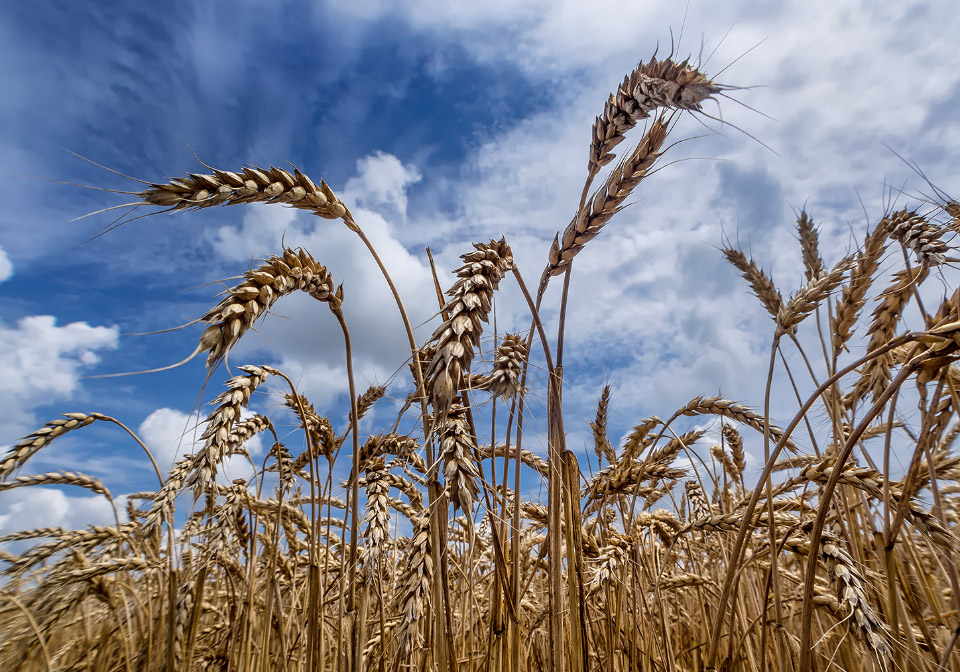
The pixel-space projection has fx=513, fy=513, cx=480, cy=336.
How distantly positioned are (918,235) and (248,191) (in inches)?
142

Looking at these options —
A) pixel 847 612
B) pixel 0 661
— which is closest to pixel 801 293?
pixel 847 612

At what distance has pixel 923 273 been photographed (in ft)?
9.90

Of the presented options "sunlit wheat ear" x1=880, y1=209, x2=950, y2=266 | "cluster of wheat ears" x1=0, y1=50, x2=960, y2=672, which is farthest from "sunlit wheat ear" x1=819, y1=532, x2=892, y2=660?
"sunlit wheat ear" x1=880, y1=209, x2=950, y2=266

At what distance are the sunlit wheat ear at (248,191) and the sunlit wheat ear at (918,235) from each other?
315cm

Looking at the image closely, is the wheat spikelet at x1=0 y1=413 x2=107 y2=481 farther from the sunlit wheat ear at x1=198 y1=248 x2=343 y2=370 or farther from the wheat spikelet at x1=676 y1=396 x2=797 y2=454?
the wheat spikelet at x1=676 y1=396 x2=797 y2=454

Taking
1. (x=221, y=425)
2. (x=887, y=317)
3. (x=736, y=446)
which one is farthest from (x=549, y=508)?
(x=736, y=446)

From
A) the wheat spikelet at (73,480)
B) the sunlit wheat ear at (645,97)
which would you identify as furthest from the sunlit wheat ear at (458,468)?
the wheat spikelet at (73,480)

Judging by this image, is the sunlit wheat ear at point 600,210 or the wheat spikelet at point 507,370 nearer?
the wheat spikelet at point 507,370

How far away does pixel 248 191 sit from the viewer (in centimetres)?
188

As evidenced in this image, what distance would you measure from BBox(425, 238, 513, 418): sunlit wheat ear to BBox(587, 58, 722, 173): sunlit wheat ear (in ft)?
2.46

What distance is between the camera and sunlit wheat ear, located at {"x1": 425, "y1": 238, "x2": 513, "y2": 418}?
52.0 inches

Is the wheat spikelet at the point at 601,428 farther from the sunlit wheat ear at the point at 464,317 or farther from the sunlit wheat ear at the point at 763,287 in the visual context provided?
the sunlit wheat ear at the point at 464,317

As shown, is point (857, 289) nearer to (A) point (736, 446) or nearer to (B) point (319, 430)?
(A) point (736, 446)

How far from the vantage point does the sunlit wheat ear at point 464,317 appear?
4.33ft
